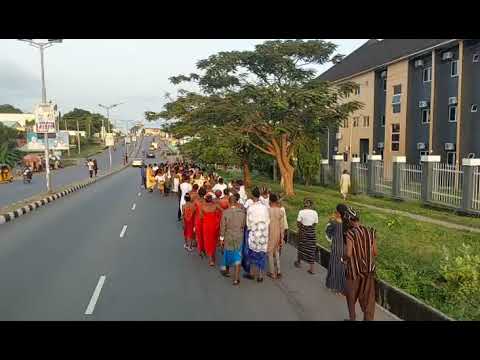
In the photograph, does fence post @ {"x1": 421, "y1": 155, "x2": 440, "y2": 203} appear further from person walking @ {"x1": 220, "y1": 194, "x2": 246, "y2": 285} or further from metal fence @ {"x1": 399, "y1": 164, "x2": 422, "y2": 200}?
person walking @ {"x1": 220, "y1": 194, "x2": 246, "y2": 285}

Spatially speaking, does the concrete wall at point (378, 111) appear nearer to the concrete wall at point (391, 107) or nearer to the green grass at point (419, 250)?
the concrete wall at point (391, 107)

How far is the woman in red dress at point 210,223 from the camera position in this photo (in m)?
9.48

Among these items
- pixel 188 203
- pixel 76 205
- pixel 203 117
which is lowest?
pixel 76 205

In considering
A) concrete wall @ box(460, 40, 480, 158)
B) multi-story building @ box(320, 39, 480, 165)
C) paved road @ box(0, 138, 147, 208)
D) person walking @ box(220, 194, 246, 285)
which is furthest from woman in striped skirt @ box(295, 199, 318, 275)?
concrete wall @ box(460, 40, 480, 158)

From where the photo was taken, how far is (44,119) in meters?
25.9

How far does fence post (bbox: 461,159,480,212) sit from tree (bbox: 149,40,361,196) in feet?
17.1

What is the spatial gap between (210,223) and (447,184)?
458 inches

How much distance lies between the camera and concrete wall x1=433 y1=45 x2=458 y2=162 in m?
29.0

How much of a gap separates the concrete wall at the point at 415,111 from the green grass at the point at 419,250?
15502mm

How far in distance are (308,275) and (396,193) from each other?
14417mm
